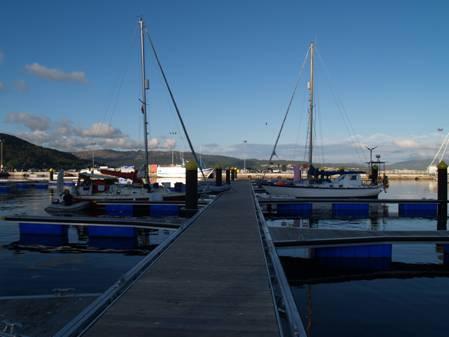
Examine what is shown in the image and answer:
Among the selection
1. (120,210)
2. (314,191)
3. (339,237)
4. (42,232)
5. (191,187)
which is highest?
(191,187)

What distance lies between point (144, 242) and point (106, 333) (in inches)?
576

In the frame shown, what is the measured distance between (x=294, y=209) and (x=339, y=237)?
696 inches

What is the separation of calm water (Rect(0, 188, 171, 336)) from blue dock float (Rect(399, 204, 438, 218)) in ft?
65.3

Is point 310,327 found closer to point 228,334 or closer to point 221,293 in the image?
point 221,293

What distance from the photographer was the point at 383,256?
15.1 m

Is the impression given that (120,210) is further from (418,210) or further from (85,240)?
(418,210)

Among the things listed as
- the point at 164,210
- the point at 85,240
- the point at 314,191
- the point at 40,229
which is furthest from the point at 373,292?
the point at 314,191

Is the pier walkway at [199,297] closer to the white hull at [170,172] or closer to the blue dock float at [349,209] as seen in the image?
the blue dock float at [349,209]

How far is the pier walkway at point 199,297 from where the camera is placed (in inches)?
218

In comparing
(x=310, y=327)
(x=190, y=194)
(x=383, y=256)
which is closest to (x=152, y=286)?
(x=310, y=327)

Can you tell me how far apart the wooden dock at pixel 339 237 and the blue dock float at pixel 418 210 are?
16.7m

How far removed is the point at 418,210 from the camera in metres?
31.7

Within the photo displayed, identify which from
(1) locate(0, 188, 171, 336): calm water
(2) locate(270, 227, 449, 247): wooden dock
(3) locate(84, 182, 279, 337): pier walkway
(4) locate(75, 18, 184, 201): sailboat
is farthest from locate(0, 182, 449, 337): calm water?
(4) locate(75, 18, 184, 201): sailboat

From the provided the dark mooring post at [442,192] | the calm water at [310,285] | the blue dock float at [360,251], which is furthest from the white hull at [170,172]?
the blue dock float at [360,251]
